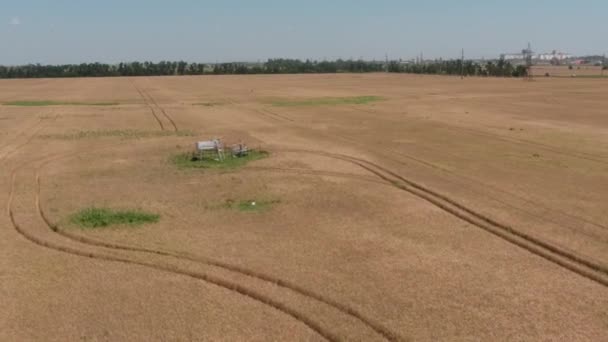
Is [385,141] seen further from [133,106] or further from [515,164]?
[133,106]

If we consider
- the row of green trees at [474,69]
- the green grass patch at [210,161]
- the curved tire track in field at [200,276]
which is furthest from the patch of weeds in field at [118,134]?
the row of green trees at [474,69]

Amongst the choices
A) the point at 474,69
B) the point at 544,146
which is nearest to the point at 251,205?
the point at 544,146

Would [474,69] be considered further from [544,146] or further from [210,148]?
[210,148]

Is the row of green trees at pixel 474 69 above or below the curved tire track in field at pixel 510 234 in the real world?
above

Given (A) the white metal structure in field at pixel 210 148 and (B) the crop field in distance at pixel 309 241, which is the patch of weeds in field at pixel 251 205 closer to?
(B) the crop field in distance at pixel 309 241

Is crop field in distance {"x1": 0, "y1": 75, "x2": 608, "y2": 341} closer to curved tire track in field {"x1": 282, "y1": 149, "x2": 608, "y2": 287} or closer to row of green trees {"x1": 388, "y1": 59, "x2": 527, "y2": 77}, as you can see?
curved tire track in field {"x1": 282, "y1": 149, "x2": 608, "y2": 287}

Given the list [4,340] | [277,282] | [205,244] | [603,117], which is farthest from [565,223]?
[603,117]

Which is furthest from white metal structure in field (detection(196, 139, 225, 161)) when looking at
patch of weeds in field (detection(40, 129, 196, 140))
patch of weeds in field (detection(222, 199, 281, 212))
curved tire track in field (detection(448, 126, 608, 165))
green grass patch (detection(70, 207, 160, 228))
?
curved tire track in field (detection(448, 126, 608, 165))
